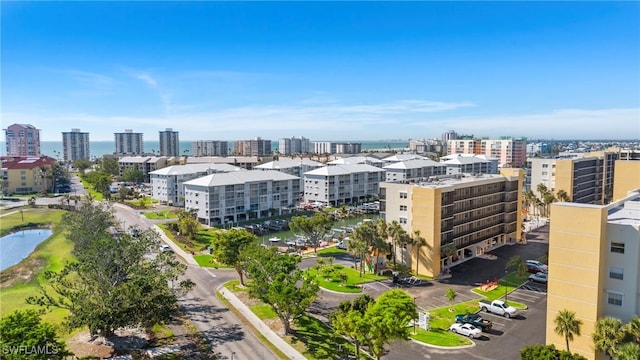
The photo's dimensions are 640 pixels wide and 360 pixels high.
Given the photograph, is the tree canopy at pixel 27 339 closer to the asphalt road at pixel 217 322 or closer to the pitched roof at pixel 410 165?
the asphalt road at pixel 217 322

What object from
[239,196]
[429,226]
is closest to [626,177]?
[429,226]

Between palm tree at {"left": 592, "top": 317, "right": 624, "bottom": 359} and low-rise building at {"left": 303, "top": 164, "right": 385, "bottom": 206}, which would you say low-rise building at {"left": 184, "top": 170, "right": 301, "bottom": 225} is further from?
palm tree at {"left": 592, "top": 317, "right": 624, "bottom": 359}

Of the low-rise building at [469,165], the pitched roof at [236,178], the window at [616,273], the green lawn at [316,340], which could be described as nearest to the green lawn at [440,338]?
the green lawn at [316,340]

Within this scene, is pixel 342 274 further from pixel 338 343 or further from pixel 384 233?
pixel 338 343

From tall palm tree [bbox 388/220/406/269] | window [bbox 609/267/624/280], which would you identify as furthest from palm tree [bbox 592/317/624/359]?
tall palm tree [bbox 388/220/406/269]

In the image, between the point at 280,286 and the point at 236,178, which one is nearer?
the point at 280,286

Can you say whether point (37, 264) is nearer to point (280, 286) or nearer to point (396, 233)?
point (280, 286)
